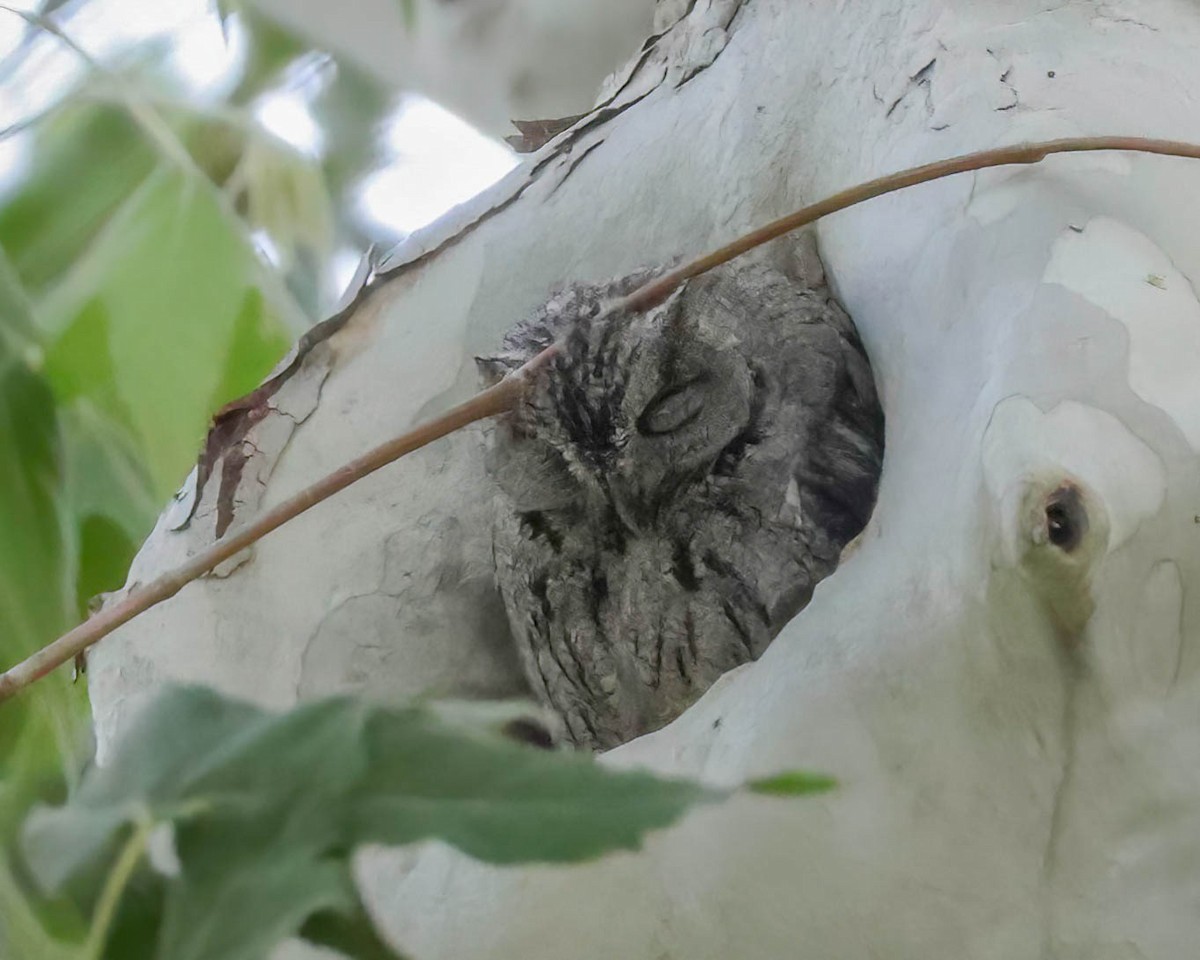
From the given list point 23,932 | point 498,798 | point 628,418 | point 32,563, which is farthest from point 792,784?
point 32,563

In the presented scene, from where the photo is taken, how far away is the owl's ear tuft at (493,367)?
0.53 metres

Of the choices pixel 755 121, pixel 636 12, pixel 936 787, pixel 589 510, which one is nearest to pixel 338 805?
pixel 936 787

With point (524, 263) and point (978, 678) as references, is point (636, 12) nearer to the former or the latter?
point (524, 263)

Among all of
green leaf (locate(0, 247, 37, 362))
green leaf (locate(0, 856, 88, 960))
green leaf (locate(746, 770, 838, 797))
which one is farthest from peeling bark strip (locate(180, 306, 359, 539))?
green leaf (locate(746, 770, 838, 797))

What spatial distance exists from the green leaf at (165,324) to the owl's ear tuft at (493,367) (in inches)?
11.9

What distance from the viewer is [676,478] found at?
1.76 feet

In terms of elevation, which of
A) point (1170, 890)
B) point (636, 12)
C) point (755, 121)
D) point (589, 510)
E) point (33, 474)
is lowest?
point (1170, 890)

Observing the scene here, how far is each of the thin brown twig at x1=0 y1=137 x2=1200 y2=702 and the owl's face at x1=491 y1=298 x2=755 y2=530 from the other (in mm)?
88

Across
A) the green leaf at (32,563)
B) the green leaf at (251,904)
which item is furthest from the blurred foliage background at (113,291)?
the green leaf at (251,904)

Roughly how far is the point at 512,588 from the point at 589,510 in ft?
0.21

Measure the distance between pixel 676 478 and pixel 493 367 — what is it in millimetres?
99

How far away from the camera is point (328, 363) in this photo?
59 centimetres

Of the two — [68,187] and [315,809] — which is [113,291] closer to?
[68,187]

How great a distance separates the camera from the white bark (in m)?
0.30
